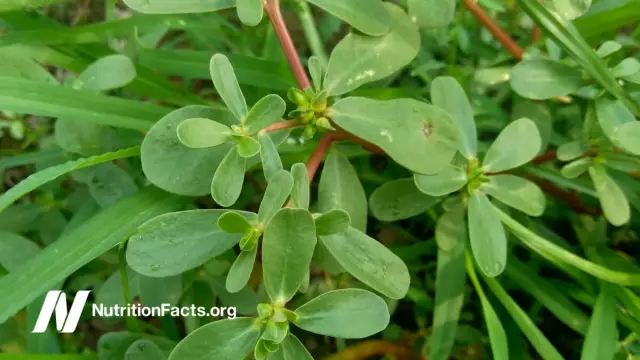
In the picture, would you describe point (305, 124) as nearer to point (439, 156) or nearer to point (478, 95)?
point (439, 156)

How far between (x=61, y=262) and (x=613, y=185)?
546 mm

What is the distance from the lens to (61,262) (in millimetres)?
549

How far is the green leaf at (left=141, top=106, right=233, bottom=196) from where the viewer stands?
0.52 meters

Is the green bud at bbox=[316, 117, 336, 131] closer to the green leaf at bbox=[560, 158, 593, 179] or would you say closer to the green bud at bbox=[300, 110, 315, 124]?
the green bud at bbox=[300, 110, 315, 124]

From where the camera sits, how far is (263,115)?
1.69 feet

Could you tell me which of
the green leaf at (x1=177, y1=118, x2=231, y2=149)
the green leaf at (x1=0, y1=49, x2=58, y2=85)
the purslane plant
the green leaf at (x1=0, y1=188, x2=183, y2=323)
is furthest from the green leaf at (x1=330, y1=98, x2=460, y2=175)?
the green leaf at (x1=0, y1=49, x2=58, y2=85)

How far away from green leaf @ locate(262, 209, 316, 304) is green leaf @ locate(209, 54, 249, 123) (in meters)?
0.11

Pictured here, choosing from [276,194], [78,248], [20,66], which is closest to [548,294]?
[276,194]

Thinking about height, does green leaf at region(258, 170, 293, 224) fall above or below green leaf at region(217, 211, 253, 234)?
above

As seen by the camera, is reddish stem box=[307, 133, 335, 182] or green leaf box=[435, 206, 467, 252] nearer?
reddish stem box=[307, 133, 335, 182]

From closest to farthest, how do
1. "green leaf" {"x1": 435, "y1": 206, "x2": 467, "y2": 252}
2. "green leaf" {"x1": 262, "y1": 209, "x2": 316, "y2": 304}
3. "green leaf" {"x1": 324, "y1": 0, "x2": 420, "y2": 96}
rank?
1. "green leaf" {"x1": 262, "y1": 209, "x2": 316, "y2": 304}
2. "green leaf" {"x1": 324, "y1": 0, "x2": 420, "y2": 96}
3. "green leaf" {"x1": 435, "y1": 206, "x2": 467, "y2": 252}

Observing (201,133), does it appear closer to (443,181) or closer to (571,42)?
(443,181)

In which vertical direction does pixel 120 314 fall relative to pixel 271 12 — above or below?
below

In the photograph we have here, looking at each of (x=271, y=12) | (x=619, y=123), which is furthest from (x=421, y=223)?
(x=271, y=12)
